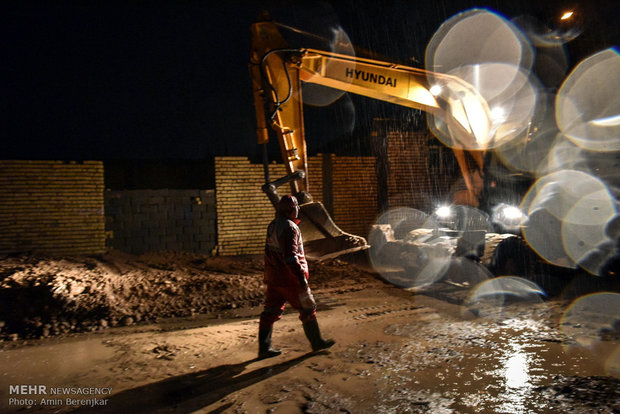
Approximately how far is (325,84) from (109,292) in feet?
15.7

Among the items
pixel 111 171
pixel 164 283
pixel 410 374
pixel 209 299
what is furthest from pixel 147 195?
pixel 410 374

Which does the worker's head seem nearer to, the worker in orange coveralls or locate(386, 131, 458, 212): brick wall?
the worker in orange coveralls

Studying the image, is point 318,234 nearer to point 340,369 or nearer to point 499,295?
point 340,369

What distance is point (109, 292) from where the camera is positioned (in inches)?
232

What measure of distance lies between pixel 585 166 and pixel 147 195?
9.81m

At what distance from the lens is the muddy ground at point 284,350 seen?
3021mm

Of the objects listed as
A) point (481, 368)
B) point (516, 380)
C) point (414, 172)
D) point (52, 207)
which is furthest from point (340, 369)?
point (414, 172)

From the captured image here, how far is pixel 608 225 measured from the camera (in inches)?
242

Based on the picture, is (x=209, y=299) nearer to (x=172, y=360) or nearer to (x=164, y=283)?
(x=164, y=283)

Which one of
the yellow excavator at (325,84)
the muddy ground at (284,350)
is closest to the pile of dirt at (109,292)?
the muddy ground at (284,350)

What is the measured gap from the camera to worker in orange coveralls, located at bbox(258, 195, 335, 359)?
151 inches

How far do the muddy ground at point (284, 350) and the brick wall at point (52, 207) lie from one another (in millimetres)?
3041

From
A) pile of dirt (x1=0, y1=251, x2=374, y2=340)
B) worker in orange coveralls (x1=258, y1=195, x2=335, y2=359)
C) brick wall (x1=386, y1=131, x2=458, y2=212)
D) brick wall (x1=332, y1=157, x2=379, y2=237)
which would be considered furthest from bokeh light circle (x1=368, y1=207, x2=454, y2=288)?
brick wall (x1=386, y1=131, x2=458, y2=212)

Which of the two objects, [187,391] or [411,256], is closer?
[187,391]
